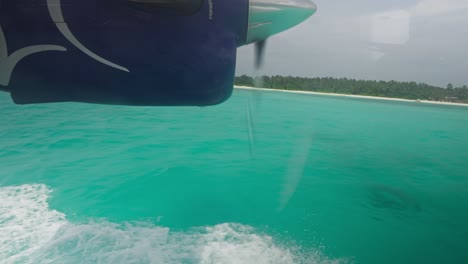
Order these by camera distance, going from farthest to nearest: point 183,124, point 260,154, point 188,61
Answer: point 183,124 → point 260,154 → point 188,61

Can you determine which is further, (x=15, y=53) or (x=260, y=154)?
(x=260, y=154)

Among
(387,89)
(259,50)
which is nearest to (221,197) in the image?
(259,50)

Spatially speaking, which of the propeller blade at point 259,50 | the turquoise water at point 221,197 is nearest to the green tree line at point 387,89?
the turquoise water at point 221,197

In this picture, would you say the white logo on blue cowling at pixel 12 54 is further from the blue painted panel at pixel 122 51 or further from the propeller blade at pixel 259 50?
the propeller blade at pixel 259 50

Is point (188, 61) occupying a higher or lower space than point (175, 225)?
higher

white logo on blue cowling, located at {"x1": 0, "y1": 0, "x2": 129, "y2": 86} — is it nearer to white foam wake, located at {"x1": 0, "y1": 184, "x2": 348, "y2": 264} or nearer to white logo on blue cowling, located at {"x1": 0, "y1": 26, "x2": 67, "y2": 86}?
white logo on blue cowling, located at {"x1": 0, "y1": 26, "x2": 67, "y2": 86}

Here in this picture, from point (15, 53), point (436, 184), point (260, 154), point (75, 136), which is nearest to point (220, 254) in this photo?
point (15, 53)

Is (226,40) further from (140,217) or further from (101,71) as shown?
(140,217)
